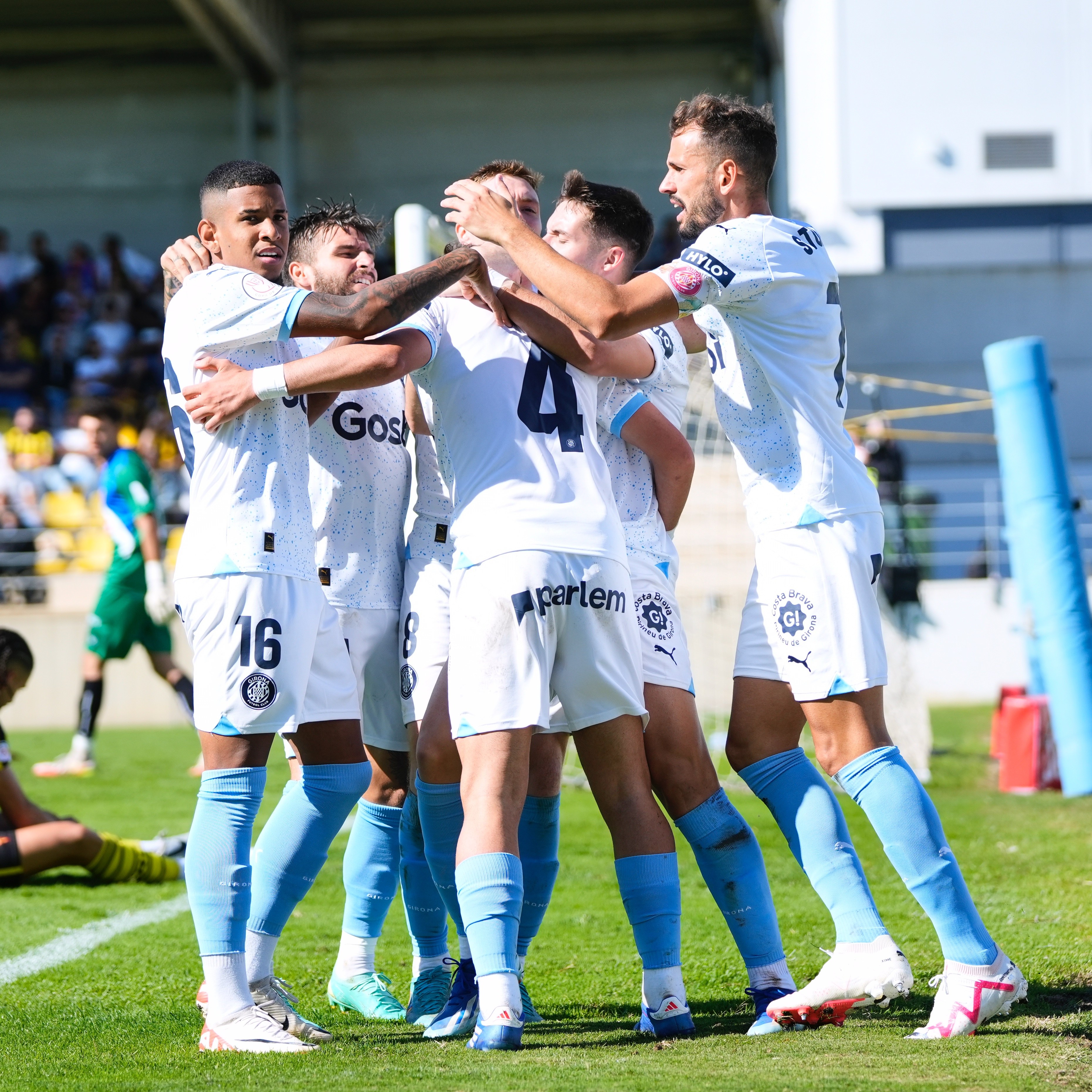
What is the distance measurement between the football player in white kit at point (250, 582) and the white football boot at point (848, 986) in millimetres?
1151

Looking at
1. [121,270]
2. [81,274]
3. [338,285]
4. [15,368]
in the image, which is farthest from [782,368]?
[81,274]

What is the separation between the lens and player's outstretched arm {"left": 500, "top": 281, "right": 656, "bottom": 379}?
11.8 feet

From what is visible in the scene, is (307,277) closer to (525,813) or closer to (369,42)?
(525,813)

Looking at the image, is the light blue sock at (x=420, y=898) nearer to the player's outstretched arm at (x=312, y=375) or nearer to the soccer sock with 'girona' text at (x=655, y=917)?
the soccer sock with 'girona' text at (x=655, y=917)

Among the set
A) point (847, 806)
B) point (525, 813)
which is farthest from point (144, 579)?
point (525, 813)

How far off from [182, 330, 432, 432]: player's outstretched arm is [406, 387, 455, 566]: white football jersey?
0.40 metres

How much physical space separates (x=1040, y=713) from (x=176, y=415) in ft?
21.7

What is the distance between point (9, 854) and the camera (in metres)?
5.92

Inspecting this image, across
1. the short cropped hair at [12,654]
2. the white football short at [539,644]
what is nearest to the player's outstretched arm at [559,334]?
the white football short at [539,644]

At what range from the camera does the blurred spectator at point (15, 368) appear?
1992 cm

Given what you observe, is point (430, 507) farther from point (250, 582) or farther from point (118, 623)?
point (118, 623)

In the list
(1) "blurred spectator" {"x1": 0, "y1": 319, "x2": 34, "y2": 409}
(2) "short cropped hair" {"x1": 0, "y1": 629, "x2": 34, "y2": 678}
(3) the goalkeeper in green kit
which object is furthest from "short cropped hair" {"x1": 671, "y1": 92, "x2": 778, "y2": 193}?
(1) "blurred spectator" {"x1": 0, "y1": 319, "x2": 34, "y2": 409}

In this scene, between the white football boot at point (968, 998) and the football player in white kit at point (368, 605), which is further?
the football player in white kit at point (368, 605)

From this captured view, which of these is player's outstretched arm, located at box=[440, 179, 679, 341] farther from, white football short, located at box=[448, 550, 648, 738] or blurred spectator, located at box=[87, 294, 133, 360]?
blurred spectator, located at box=[87, 294, 133, 360]
